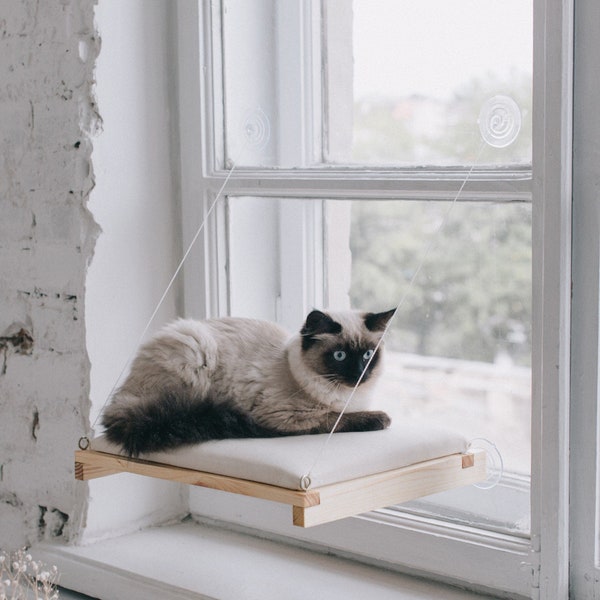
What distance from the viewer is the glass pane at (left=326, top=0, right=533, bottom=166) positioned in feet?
4.26

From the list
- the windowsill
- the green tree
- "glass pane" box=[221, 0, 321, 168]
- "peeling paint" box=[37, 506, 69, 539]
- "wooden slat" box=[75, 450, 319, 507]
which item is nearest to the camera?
"wooden slat" box=[75, 450, 319, 507]

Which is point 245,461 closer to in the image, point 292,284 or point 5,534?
point 292,284

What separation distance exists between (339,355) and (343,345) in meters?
0.01

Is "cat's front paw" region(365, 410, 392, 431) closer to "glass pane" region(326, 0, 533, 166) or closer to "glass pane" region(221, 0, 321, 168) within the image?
"glass pane" region(326, 0, 533, 166)

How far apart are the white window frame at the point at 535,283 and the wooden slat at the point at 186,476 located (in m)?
0.40

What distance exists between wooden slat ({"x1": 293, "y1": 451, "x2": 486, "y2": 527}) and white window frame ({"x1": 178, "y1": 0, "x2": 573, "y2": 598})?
0.42ft

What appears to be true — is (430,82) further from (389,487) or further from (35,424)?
(35,424)

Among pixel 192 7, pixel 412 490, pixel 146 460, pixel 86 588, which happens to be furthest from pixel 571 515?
pixel 192 7

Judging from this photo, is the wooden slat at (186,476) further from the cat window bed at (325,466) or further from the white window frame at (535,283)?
the white window frame at (535,283)

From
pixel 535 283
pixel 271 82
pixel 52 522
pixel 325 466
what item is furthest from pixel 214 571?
pixel 271 82

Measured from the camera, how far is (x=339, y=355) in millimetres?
1238

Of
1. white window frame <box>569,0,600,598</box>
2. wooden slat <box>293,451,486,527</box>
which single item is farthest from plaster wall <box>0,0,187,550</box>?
white window frame <box>569,0,600,598</box>

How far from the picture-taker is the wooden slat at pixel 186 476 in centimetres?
107

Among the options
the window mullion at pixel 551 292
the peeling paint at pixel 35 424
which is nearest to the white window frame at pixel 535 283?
the window mullion at pixel 551 292
